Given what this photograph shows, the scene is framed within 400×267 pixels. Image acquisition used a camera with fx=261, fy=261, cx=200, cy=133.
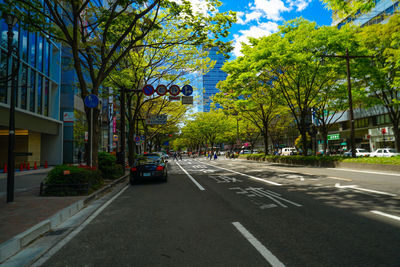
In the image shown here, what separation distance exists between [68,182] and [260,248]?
770cm

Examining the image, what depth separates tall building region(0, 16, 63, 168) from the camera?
17938 millimetres

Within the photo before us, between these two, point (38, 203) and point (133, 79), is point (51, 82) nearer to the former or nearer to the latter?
point (133, 79)

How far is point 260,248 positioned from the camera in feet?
12.7

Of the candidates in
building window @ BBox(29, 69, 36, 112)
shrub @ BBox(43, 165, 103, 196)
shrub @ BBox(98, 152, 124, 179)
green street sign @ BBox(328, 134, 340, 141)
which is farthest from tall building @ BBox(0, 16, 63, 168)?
green street sign @ BBox(328, 134, 340, 141)

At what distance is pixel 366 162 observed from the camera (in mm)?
16891

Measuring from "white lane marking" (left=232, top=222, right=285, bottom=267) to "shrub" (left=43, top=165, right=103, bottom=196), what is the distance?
6330 mm

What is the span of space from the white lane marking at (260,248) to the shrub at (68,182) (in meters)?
6.33

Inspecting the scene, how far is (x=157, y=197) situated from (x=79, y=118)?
91.8 ft

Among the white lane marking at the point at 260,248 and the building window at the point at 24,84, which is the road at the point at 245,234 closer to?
the white lane marking at the point at 260,248

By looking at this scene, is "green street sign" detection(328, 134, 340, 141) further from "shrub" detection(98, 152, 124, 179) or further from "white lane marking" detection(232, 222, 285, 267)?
"white lane marking" detection(232, 222, 285, 267)

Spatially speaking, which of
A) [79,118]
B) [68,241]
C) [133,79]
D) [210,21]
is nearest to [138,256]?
[68,241]

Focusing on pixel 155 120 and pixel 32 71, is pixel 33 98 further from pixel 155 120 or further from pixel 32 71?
pixel 155 120

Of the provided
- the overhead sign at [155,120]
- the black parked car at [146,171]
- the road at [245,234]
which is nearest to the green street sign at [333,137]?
the overhead sign at [155,120]

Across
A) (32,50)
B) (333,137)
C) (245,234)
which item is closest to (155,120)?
(32,50)
